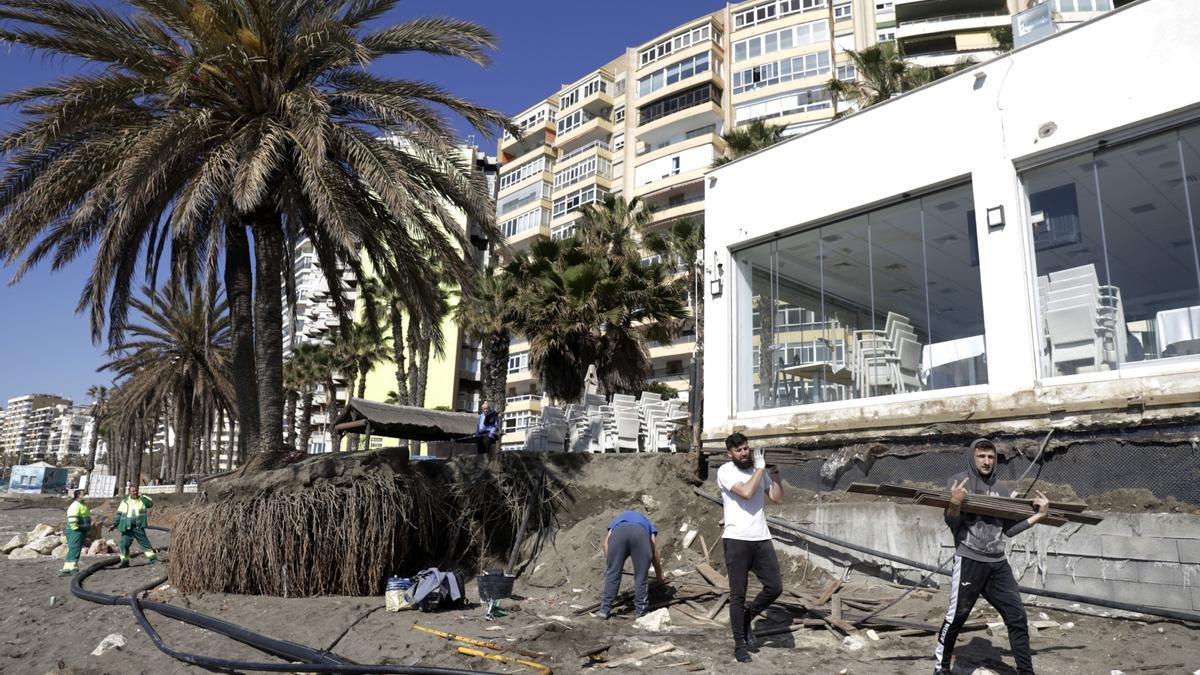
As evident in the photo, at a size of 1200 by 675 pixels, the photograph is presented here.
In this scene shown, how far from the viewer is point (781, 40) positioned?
4959 centimetres

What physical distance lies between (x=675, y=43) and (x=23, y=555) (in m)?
48.8

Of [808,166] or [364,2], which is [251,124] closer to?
[364,2]

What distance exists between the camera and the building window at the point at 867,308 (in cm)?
1001

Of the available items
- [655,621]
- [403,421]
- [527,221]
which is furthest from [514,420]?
[655,621]

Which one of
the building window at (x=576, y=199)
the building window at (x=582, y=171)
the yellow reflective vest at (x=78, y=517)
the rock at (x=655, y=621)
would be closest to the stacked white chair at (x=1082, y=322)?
the rock at (x=655, y=621)

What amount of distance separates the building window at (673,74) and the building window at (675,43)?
4.74 ft

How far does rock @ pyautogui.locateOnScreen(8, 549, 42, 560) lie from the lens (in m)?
17.2

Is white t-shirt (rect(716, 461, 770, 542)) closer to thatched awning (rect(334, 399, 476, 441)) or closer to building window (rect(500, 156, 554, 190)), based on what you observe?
thatched awning (rect(334, 399, 476, 441))

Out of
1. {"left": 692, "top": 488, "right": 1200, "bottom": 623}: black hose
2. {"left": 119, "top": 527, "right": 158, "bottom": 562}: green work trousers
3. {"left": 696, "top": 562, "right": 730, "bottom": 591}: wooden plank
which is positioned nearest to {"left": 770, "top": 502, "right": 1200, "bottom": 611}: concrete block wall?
{"left": 692, "top": 488, "right": 1200, "bottom": 623}: black hose

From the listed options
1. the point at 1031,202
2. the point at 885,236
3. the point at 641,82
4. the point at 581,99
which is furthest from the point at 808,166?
the point at 581,99

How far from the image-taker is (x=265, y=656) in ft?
26.0

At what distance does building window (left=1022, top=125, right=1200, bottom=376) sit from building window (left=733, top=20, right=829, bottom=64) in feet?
141

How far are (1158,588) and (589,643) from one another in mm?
5222

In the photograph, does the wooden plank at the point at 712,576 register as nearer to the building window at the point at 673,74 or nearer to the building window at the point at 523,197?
the building window at the point at 673,74
